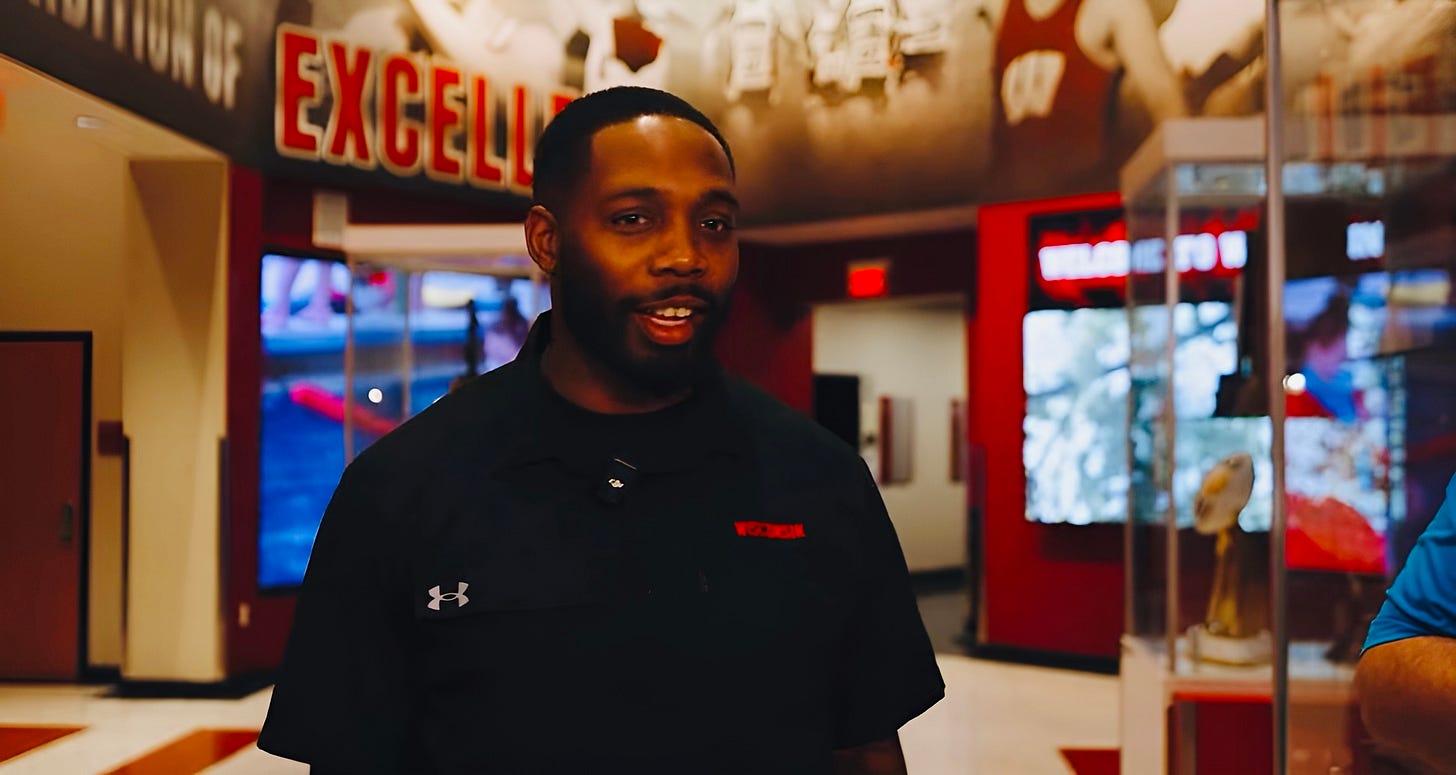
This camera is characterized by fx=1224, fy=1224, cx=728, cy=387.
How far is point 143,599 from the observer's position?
6.27 m

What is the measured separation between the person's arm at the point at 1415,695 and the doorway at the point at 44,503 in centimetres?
699

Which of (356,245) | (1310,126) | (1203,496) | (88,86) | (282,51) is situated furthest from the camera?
(282,51)

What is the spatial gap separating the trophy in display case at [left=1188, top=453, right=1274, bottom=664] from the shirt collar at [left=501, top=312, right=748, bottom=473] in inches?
96.1

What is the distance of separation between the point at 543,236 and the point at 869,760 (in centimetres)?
61

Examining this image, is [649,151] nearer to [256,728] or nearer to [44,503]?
[256,728]

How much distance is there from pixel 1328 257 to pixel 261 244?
5761 mm

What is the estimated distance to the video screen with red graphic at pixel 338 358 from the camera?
562cm

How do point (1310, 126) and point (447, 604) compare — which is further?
point (1310, 126)

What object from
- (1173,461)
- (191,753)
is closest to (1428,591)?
(1173,461)

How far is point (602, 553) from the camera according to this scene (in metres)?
1.11

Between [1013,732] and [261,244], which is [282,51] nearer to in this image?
[261,244]

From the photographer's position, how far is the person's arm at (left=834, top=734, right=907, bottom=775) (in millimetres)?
1221

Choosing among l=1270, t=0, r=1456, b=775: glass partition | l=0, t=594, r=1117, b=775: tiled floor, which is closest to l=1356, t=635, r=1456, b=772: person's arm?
l=1270, t=0, r=1456, b=775: glass partition

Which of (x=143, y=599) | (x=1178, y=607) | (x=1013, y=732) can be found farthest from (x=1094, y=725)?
(x=143, y=599)
